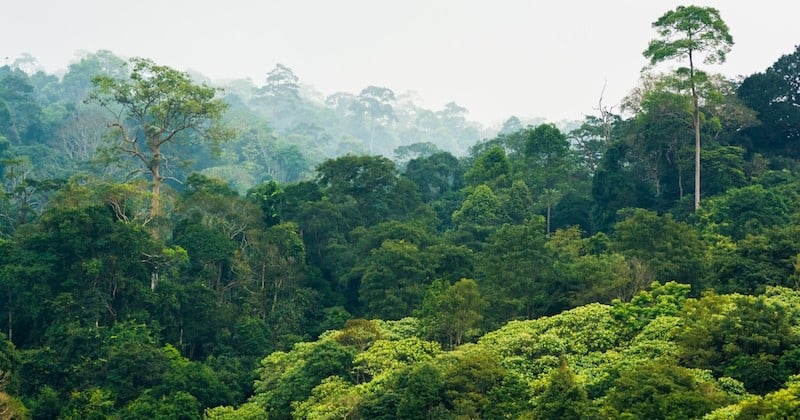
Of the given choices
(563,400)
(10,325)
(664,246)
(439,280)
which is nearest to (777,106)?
(664,246)

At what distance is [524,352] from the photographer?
20391 mm

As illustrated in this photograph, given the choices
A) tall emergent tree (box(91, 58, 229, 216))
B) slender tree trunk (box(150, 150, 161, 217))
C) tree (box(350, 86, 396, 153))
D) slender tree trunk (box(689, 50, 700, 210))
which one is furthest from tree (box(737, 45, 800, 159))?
tree (box(350, 86, 396, 153))

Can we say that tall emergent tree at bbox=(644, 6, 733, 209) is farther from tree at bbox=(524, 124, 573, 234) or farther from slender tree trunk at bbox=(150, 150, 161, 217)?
slender tree trunk at bbox=(150, 150, 161, 217)

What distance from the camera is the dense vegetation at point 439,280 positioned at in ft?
60.1

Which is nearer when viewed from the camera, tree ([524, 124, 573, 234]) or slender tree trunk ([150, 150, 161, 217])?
slender tree trunk ([150, 150, 161, 217])

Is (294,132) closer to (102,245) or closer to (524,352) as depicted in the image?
(102,245)

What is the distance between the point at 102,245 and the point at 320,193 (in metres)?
9.86

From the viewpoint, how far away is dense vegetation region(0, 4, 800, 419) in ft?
60.1

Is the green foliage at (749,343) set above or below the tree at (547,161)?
below

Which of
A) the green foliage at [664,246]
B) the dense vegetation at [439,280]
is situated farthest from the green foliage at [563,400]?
the green foliage at [664,246]

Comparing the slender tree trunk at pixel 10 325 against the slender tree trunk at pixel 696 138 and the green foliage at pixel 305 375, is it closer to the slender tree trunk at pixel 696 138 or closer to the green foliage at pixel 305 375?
the green foliage at pixel 305 375

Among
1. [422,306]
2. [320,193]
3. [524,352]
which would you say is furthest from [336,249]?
[524,352]

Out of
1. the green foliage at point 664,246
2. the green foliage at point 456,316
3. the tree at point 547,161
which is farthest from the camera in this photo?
the tree at point 547,161

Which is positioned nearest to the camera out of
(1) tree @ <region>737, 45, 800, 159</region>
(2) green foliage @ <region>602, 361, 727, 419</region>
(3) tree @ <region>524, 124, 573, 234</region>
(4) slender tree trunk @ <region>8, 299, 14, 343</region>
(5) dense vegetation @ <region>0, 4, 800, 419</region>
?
(2) green foliage @ <region>602, 361, 727, 419</region>
